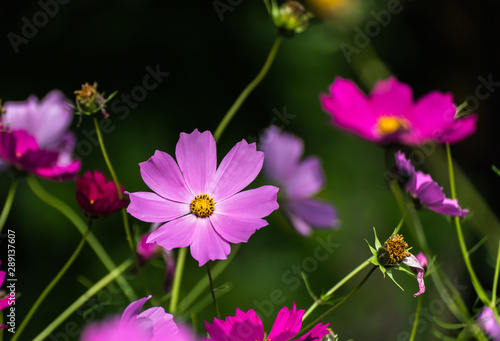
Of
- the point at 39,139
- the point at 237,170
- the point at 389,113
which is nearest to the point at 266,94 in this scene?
the point at 389,113

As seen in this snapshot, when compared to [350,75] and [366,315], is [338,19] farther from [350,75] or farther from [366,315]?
[366,315]

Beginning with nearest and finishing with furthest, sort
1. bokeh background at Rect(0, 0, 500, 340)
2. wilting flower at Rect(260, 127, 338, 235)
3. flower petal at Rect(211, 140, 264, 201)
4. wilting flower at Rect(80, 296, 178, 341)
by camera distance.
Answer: wilting flower at Rect(80, 296, 178, 341)
flower petal at Rect(211, 140, 264, 201)
wilting flower at Rect(260, 127, 338, 235)
bokeh background at Rect(0, 0, 500, 340)

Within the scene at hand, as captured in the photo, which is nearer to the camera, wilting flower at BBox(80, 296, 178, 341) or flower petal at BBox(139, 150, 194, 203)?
wilting flower at BBox(80, 296, 178, 341)

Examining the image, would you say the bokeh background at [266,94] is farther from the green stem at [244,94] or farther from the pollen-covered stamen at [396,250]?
the pollen-covered stamen at [396,250]

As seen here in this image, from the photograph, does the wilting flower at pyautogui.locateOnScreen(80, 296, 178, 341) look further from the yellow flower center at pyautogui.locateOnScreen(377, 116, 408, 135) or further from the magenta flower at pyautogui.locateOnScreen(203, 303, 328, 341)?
the yellow flower center at pyautogui.locateOnScreen(377, 116, 408, 135)

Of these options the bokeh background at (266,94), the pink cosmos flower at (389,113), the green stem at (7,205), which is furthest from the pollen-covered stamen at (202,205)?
the bokeh background at (266,94)

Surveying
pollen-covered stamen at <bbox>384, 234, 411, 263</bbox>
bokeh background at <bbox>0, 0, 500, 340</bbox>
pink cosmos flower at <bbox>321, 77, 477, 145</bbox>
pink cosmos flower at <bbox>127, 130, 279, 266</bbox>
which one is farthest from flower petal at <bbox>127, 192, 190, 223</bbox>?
bokeh background at <bbox>0, 0, 500, 340</bbox>

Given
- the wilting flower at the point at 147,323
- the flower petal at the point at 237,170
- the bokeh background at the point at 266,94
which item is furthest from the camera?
the bokeh background at the point at 266,94
